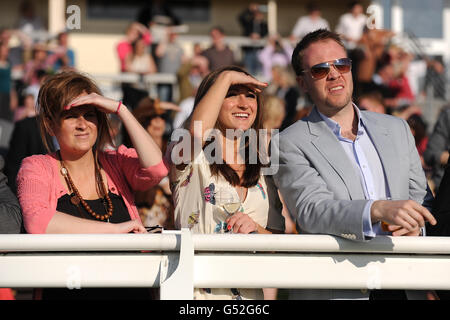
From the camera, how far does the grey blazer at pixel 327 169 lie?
308 cm

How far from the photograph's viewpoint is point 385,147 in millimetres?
3318

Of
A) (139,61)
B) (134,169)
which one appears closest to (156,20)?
(139,61)

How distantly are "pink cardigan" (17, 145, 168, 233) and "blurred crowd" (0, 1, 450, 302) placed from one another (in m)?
1.21

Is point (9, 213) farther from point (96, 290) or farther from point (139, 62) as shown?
point (139, 62)

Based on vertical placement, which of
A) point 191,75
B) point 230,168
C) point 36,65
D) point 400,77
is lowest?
point 230,168

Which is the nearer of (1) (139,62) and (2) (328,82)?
(2) (328,82)

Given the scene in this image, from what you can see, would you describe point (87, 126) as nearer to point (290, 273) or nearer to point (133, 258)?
point (133, 258)

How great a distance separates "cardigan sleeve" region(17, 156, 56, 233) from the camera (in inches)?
122

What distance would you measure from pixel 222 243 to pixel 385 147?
110 cm

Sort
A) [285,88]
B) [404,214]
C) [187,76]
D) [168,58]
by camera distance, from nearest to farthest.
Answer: [404,214]
[285,88]
[187,76]
[168,58]

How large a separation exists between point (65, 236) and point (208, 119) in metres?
1.06

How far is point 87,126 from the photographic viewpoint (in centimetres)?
341

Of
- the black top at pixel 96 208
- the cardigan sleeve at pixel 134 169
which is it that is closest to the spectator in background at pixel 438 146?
the cardigan sleeve at pixel 134 169

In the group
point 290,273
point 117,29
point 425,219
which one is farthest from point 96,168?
point 117,29
